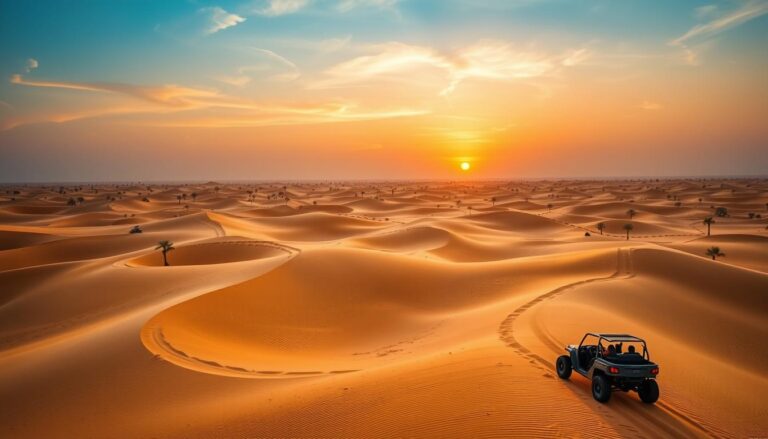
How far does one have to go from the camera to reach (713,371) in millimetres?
11305

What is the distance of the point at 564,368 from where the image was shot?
8.92 meters

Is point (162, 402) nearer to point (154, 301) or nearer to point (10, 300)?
point (154, 301)

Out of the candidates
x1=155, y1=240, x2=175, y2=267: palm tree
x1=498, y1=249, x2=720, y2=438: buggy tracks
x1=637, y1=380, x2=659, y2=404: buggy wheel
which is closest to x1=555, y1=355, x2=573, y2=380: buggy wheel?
x1=498, y1=249, x2=720, y2=438: buggy tracks

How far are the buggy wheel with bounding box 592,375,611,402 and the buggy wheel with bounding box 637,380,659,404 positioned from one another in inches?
30.4

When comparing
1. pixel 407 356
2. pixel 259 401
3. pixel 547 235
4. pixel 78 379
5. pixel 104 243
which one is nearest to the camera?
pixel 259 401

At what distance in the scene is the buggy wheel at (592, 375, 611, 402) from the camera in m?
7.92

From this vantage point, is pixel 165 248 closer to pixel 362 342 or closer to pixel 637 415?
pixel 362 342

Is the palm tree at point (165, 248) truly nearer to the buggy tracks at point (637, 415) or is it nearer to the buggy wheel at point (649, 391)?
the buggy tracks at point (637, 415)

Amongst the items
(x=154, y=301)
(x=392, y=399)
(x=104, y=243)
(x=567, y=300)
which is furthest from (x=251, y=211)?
(x=392, y=399)

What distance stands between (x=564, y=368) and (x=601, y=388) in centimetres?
98

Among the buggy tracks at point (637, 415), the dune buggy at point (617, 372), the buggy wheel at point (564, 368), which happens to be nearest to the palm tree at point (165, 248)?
the buggy tracks at point (637, 415)

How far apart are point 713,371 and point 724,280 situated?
12225mm

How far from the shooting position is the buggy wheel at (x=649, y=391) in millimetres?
8101

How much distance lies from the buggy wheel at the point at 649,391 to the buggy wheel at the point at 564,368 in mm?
1280
